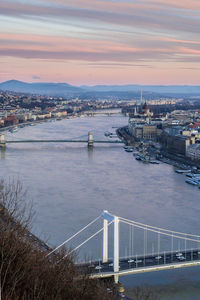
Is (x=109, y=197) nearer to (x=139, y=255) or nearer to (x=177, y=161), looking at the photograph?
(x=139, y=255)

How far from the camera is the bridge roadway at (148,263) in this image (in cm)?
305

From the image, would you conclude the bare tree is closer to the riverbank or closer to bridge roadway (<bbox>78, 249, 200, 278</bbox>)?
bridge roadway (<bbox>78, 249, 200, 278</bbox>)

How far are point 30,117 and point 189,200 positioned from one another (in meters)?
15.8

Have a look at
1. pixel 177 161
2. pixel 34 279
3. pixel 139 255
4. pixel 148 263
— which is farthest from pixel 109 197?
pixel 177 161

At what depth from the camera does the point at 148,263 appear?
10.4 feet

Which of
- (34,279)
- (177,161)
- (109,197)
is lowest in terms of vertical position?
(177,161)

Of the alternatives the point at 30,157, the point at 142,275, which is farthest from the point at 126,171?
the point at 142,275

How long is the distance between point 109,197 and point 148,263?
2.29 metres

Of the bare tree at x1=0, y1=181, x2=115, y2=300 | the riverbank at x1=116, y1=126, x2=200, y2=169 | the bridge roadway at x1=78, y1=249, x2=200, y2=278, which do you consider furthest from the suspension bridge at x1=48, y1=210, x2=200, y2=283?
the riverbank at x1=116, y1=126, x2=200, y2=169

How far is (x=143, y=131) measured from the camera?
540 inches

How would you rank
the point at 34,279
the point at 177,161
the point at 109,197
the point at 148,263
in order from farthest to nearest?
the point at 177,161
the point at 109,197
the point at 148,263
the point at 34,279

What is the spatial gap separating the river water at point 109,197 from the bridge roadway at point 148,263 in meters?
0.09

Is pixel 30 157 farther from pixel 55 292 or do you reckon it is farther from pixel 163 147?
pixel 55 292

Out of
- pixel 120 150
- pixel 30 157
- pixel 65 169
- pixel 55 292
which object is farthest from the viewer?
pixel 120 150
